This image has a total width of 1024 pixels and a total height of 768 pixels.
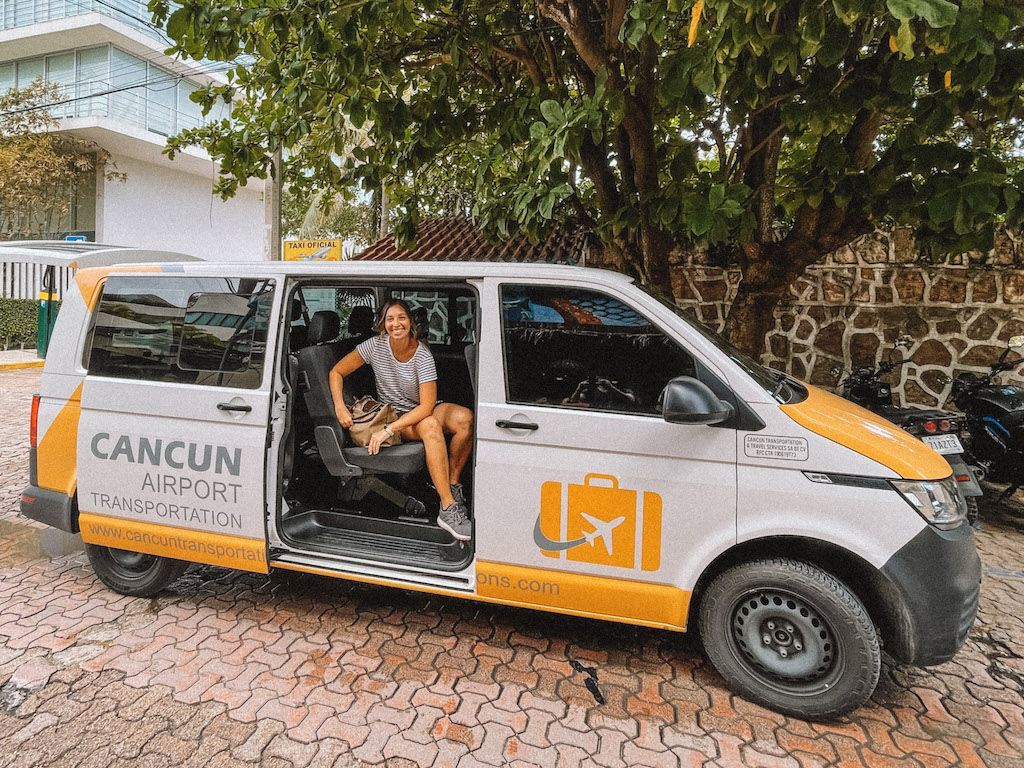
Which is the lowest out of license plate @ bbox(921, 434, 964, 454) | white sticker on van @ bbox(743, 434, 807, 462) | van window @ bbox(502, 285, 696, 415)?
license plate @ bbox(921, 434, 964, 454)

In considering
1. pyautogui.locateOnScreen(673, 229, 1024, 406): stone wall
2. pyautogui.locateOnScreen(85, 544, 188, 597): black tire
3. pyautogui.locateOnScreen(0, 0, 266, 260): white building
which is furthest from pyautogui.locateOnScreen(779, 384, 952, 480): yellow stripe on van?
pyautogui.locateOnScreen(0, 0, 266, 260): white building

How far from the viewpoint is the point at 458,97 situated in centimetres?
508

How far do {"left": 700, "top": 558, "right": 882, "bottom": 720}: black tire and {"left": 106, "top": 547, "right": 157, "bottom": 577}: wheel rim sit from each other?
10.5 feet

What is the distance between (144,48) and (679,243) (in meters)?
18.5

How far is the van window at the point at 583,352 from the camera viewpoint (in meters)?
2.76

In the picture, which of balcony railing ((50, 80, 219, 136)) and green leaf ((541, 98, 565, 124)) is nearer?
green leaf ((541, 98, 565, 124))

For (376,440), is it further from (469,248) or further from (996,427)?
(469,248)

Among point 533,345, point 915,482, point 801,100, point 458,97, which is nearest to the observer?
point 915,482

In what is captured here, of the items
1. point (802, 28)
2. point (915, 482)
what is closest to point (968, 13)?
point (802, 28)

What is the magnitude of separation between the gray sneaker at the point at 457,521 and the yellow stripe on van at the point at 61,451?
214 centimetres

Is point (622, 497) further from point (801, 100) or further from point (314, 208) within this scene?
point (314, 208)

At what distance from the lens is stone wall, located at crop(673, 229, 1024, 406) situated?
675cm

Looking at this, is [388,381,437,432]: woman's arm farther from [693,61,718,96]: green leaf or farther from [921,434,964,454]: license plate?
[921,434,964,454]: license plate

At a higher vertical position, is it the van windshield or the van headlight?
the van windshield
